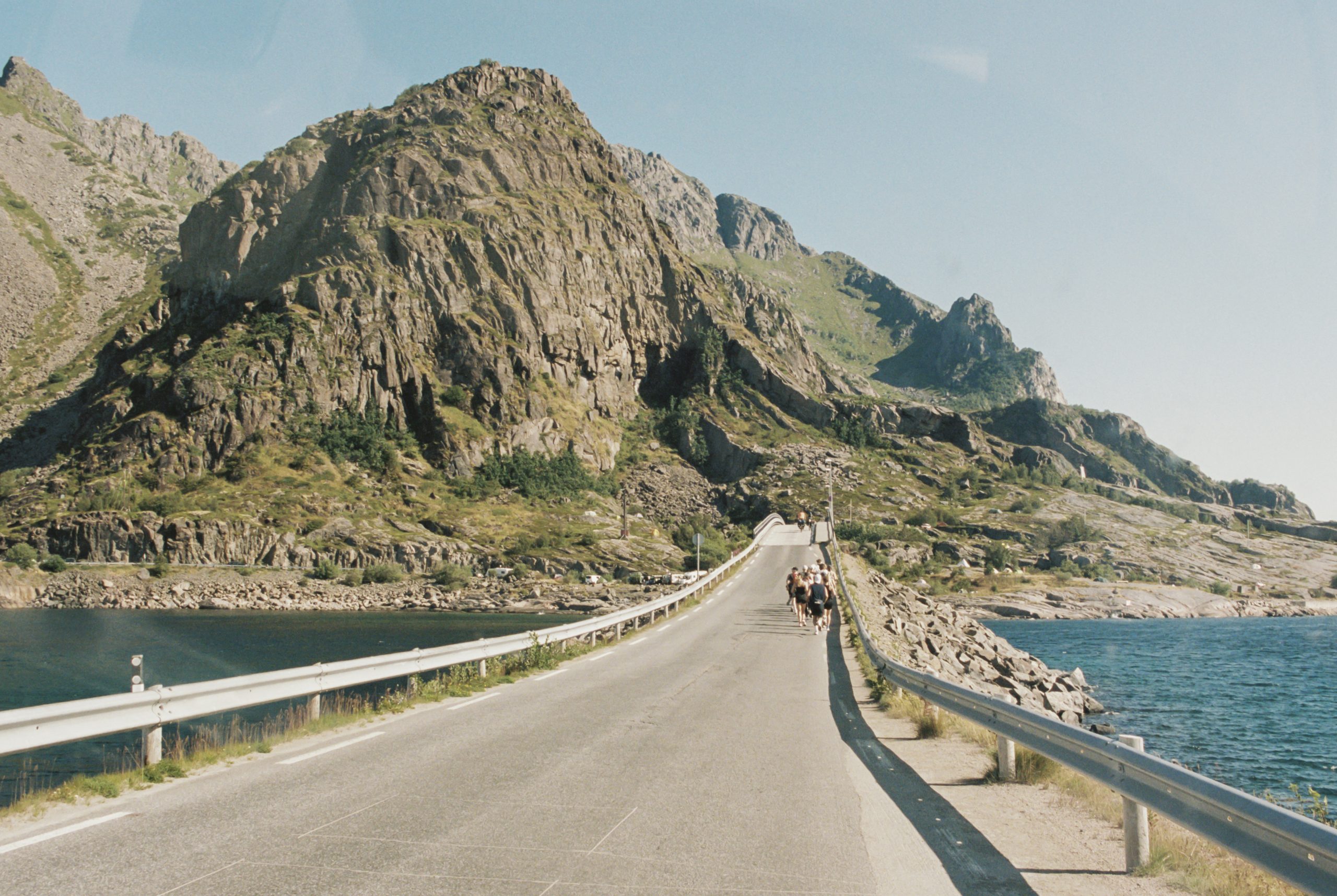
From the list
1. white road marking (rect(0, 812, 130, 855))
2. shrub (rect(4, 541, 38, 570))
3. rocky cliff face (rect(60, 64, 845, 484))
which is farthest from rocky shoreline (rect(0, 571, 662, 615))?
white road marking (rect(0, 812, 130, 855))

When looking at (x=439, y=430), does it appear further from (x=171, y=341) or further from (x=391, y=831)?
(x=391, y=831)

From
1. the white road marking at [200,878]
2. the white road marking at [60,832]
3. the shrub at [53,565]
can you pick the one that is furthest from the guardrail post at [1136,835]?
A: the shrub at [53,565]

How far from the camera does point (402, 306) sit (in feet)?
411

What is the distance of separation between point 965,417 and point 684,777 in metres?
171

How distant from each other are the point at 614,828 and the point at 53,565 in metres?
91.4

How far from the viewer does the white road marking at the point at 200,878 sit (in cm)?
481

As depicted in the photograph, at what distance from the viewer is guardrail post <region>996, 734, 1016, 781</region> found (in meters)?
8.48

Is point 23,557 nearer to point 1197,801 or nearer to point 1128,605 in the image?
point 1197,801

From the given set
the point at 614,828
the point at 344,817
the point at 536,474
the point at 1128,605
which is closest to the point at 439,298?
the point at 536,474

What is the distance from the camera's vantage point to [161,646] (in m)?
43.6

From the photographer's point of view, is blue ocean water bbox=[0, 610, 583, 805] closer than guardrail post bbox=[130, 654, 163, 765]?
No

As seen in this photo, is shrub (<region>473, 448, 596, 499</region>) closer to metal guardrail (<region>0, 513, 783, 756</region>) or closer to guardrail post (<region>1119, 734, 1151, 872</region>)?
metal guardrail (<region>0, 513, 783, 756</region>)

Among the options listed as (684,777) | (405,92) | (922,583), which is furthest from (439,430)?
(684,777)

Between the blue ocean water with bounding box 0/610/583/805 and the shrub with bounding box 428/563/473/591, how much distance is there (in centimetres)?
994
